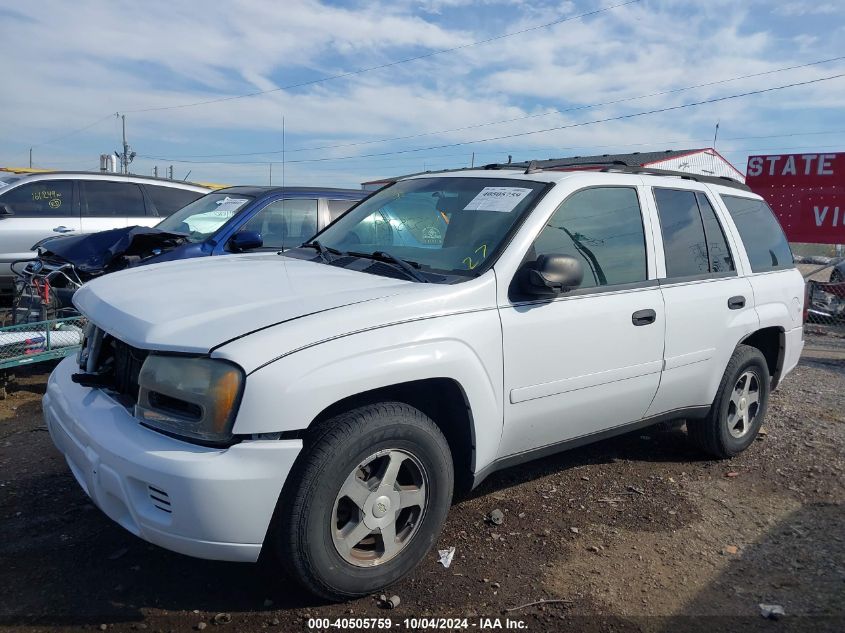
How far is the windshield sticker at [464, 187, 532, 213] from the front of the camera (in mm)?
3566

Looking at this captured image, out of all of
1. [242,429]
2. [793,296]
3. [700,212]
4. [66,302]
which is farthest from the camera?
[66,302]

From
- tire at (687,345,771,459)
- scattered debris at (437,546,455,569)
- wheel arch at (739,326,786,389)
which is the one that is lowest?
scattered debris at (437,546,455,569)

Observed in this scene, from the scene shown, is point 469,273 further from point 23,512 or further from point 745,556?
point 23,512

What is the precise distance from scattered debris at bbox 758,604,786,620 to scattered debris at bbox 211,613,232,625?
2.21 m

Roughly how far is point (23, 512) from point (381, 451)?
2.08m

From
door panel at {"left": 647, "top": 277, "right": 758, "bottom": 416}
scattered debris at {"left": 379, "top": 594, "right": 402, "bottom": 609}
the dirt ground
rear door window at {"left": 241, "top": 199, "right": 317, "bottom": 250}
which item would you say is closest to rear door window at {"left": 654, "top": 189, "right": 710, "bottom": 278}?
door panel at {"left": 647, "top": 277, "right": 758, "bottom": 416}

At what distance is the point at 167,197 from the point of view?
9.40m

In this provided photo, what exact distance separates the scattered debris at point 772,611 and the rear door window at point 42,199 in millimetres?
8712

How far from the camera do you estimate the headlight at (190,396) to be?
2.48m

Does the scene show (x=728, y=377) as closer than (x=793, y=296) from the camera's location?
Yes

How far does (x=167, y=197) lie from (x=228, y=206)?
2.82m

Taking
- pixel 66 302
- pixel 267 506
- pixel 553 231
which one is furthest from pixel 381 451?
pixel 66 302

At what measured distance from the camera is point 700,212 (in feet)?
14.6

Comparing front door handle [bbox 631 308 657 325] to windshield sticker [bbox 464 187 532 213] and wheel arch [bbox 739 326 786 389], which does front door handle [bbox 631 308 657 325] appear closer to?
windshield sticker [bbox 464 187 532 213]
